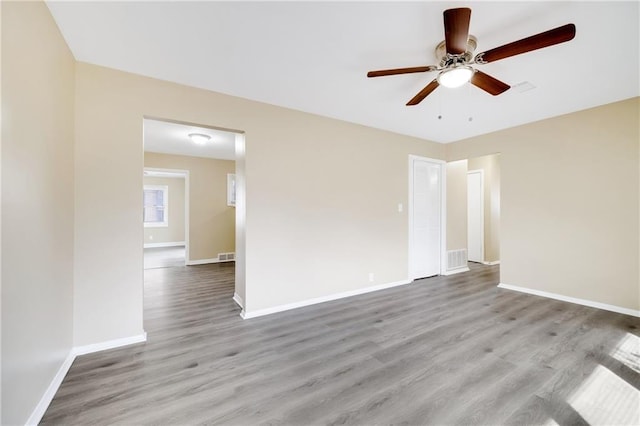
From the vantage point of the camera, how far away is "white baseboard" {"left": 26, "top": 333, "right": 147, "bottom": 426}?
1.47 m

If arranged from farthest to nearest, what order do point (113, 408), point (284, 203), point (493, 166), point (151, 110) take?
point (493, 166)
point (284, 203)
point (151, 110)
point (113, 408)

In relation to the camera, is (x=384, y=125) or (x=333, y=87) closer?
(x=333, y=87)

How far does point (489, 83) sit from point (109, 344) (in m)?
3.97

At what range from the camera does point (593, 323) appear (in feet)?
9.02

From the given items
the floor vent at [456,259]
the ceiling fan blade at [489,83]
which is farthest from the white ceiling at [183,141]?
the floor vent at [456,259]

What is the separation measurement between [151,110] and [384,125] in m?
3.04

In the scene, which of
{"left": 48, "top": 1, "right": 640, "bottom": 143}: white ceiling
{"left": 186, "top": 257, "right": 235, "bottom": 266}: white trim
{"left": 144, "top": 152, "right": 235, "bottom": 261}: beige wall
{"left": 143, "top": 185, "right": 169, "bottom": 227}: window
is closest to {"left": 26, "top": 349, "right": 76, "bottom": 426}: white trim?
{"left": 48, "top": 1, "right": 640, "bottom": 143}: white ceiling

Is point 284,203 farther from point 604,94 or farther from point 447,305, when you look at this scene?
point 604,94

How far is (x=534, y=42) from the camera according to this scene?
152 centimetres

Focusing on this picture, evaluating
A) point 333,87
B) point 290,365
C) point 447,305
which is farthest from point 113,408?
point 447,305

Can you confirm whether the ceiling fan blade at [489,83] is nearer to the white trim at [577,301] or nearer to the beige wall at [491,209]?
the white trim at [577,301]

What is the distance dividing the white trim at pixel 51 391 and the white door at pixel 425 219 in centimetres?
433

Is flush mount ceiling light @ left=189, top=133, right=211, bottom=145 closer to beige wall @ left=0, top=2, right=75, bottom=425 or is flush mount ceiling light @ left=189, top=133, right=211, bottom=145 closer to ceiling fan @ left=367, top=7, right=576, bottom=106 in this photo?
beige wall @ left=0, top=2, right=75, bottom=425

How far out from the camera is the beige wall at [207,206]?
240 inches
